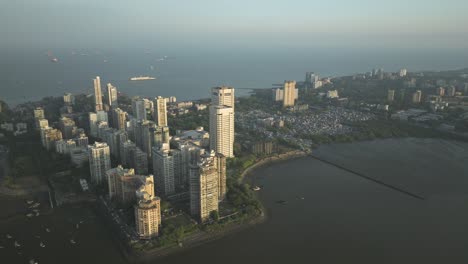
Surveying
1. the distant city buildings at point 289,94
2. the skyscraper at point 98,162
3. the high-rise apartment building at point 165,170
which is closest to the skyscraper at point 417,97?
the distant city buildings at point 289,94

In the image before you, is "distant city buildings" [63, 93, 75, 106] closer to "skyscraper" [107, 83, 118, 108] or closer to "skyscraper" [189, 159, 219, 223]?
"skyscraper" [107, 83, 118, 108]

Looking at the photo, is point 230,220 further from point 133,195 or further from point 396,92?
point 396,92

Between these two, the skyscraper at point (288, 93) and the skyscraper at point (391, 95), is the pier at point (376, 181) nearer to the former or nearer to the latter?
the skyscraper at point (288, 93)

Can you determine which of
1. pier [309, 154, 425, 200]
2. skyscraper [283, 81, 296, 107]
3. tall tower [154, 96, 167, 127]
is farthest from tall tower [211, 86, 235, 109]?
skyscraper [283, 81, 296, 107]

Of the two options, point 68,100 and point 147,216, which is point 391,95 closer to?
point 68,100

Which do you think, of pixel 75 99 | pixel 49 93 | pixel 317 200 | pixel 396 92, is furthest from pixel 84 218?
pixel 396 92

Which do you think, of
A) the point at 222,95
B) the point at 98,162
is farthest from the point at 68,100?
the point at 98,162

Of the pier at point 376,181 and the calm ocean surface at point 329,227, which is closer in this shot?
the calm ocean surface at point 329,227
